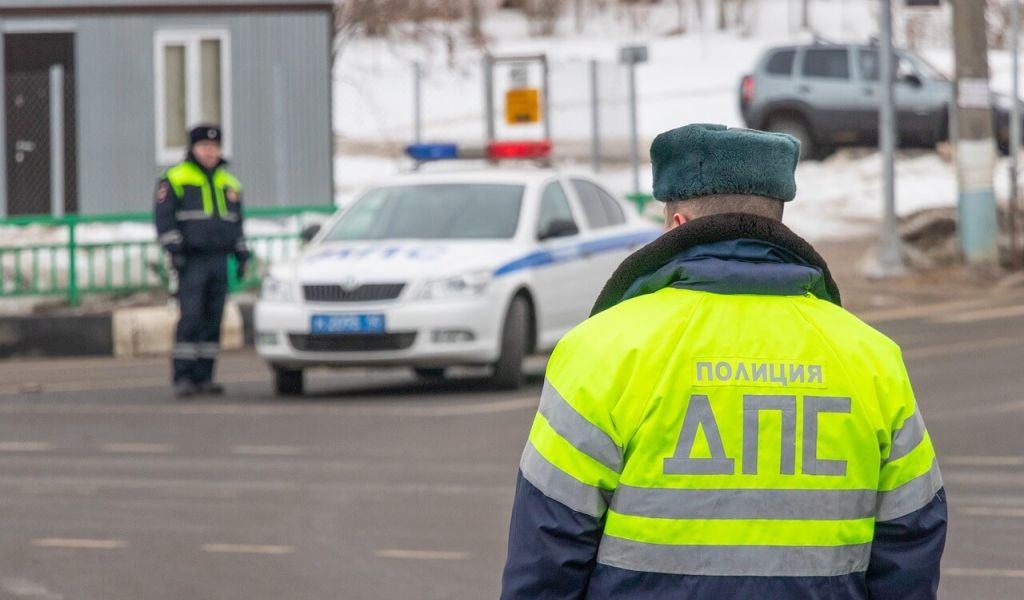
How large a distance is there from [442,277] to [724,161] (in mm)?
10079

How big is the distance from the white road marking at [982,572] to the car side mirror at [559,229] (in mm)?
6918

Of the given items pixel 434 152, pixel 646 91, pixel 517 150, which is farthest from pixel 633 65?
pixel 646 91

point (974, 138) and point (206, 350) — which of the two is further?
point (974, 138)

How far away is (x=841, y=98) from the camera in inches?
1185

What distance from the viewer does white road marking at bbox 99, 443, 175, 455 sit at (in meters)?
10.9

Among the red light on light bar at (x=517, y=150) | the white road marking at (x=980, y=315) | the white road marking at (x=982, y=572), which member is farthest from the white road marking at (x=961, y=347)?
the white road marking at (x=982, y=572)

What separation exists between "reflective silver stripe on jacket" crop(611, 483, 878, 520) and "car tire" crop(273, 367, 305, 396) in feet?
35.2

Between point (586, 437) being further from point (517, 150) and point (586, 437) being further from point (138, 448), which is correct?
→ point (517, 150)

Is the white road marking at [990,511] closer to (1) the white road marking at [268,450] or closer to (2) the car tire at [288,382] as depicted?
(1) the white road marking at [268,450]

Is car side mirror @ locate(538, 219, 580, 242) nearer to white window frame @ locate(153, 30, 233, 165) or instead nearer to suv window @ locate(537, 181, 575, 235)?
suv window @ locate(537, 181, 575, 235)

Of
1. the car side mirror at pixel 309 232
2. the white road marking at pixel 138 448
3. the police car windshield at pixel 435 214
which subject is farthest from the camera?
the car side mirror at pixel 309 232

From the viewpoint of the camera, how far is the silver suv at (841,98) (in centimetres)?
2983

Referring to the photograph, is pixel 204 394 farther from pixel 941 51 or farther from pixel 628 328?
pixel 941 51

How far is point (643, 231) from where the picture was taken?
15445mm
